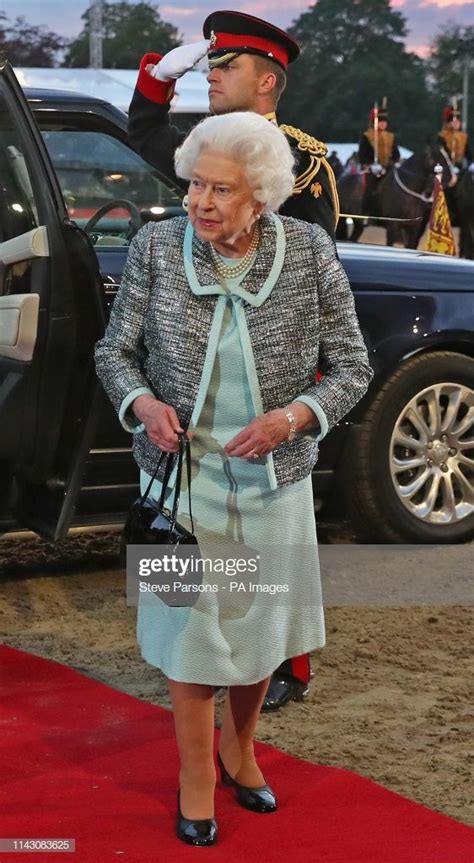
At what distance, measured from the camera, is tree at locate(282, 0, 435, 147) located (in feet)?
328

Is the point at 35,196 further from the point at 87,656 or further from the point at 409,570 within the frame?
the point at 409,570

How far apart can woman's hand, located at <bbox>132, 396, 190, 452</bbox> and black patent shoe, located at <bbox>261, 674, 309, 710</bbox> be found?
140cm

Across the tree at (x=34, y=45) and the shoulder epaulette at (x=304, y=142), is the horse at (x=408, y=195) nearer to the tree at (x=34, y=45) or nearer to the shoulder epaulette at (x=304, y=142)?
the shoulder epaulette at (x=304, y=142)

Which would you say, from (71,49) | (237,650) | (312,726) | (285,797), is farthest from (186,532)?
(71,49)

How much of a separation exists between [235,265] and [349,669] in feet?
6.24

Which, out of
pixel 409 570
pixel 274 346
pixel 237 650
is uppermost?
pixel 274 346

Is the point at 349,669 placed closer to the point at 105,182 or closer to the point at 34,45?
the point at 105,182

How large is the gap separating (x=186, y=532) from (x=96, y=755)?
3.19 feet

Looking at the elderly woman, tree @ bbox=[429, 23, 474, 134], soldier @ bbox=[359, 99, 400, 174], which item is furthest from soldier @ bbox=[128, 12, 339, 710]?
tree @ bbox=[429, 23, 474, 134]

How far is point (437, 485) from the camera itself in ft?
21.5

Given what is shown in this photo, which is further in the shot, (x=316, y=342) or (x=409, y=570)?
(x=409, y=570)

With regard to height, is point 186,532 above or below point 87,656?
above

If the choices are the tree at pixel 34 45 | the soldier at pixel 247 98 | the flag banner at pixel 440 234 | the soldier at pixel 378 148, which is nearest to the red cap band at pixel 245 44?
the soldier at pixel 247 98

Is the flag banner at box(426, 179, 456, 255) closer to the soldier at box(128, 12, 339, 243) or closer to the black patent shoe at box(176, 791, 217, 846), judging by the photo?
the soldier at box(128, 12, 339, 243)
